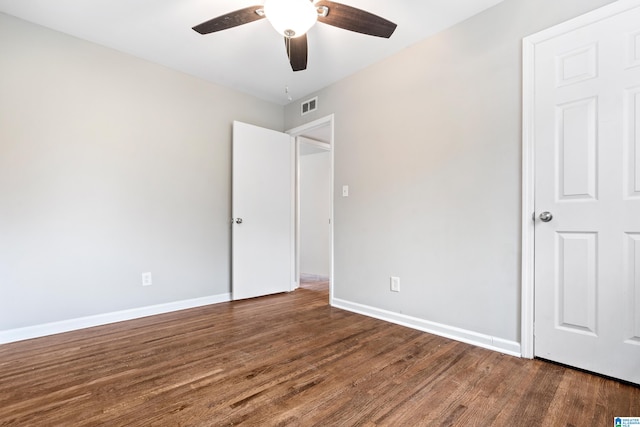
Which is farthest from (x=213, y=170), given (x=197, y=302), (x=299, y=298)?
(x=299, y=298)

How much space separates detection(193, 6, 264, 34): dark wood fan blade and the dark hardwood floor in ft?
6.85

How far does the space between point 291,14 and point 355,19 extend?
0.41m

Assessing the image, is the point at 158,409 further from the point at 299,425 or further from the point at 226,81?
the point at 226,81

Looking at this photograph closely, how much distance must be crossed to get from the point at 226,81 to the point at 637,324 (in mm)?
3823

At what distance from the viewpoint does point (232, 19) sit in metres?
1.82

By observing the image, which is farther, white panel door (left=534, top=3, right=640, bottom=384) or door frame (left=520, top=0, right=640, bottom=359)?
door frame (left=520, top=0, right=640, bottom=359)

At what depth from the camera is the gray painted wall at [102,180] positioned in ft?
7.54

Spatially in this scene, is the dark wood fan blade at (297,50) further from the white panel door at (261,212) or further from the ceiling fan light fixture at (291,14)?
the white panel door at (261,212)

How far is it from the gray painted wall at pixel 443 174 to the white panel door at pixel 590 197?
14cm

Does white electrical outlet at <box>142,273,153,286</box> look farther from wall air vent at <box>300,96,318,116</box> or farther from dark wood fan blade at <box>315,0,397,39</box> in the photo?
dark wood fan blade at <box>315,0,397,39</box>

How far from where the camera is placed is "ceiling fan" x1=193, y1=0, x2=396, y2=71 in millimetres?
1623

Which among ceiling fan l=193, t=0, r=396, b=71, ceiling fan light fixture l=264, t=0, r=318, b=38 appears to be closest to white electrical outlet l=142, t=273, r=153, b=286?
ceiling fan l=193, t=0, r=396, b=71

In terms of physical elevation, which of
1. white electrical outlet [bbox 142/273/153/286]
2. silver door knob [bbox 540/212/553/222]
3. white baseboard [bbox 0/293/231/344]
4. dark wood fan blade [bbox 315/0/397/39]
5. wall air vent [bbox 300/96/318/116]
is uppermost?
wall air vent [bbox 300/96/318/116]

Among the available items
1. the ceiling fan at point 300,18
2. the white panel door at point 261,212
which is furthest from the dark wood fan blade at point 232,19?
the white panel door at point 261,212
